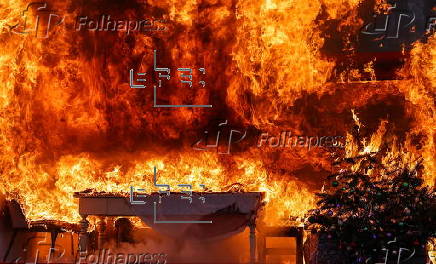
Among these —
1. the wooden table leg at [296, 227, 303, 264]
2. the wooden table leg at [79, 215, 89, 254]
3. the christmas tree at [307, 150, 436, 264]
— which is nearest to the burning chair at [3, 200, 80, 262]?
the wooden table leg at [79, 215, 89, 254]

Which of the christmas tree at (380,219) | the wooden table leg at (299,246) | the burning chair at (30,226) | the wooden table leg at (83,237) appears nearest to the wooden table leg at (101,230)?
the burning chair at (30,226)

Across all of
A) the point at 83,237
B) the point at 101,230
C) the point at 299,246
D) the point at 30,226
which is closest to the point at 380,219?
the point at 299,246

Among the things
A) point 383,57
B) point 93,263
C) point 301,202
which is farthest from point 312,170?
point 93,263

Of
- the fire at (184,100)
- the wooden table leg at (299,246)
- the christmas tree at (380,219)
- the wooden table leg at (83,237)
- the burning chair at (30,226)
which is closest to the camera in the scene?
the christmas tree at (380,219)

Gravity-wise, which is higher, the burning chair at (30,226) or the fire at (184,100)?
the fire at (184,100)

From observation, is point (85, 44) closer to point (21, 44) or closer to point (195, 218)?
point (21, 44)

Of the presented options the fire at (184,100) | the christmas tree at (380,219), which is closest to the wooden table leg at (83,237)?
the fire at (184,100)

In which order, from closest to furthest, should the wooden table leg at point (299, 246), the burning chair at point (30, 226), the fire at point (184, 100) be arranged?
1. the wooden table leg at point (299, 246)
2. the burning chair at point (30, 226)
3. the fire at point (184, 100)

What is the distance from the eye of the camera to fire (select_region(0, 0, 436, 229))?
10.3m

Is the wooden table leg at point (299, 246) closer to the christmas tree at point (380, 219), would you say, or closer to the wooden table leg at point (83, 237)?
the christmas tree at point (380, 219)

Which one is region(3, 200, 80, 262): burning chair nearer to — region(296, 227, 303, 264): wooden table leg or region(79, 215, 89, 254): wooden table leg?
region(79, 215, 89, 254): wooden table leg

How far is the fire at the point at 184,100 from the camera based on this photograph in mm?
10289

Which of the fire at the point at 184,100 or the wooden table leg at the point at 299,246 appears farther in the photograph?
the fire at the point at 184,100

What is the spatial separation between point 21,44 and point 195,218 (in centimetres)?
445
